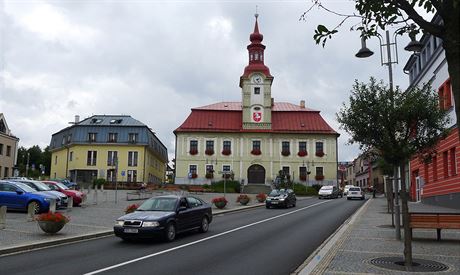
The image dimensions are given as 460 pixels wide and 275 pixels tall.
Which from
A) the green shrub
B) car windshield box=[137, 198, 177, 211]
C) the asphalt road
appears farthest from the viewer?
the green shrub

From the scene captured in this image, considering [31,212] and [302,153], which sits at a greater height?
[302,153]

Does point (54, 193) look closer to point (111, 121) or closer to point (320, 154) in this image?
point (320, 154)

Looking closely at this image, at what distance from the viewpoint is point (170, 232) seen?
581 inches

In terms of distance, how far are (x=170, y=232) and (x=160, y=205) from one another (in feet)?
4.86

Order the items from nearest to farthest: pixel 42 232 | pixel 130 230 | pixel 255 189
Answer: pixel 130 230
pixel 42 232
pixel 255 189

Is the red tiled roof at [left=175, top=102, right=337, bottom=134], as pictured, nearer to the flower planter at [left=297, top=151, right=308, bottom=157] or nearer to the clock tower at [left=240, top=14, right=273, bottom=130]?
the clock tower at [left=240, top=14, right=273, bottom=130]

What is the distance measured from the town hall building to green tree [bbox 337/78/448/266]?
58.1 metres

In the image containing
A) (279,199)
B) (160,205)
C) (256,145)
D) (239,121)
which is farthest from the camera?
(239,121)

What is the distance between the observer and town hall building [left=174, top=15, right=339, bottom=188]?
7081 centimetres

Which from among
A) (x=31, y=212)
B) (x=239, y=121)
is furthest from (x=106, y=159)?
(x=31, y=212)

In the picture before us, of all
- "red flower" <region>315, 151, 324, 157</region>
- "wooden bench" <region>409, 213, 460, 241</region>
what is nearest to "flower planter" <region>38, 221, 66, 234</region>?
"wooden bench" <region>409, 213, 460, 241</region>

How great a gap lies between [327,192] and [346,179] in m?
97.4

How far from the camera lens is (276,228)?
1916 cm

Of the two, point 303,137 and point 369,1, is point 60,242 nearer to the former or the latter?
point 369,1
